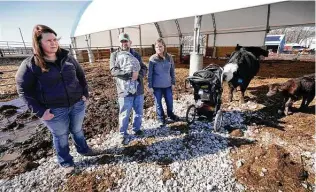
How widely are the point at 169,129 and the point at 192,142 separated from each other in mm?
678

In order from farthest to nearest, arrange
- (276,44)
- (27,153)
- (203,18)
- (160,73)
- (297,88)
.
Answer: (276,44) < (203,18) < (297,88) < (160,73) < (27,153)

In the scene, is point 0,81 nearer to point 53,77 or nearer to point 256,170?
point 53,77

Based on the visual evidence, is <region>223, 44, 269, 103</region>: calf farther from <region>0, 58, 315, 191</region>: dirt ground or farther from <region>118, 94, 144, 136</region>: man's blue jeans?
<region>118, 94, 144, 136</region>: man's blue jeans

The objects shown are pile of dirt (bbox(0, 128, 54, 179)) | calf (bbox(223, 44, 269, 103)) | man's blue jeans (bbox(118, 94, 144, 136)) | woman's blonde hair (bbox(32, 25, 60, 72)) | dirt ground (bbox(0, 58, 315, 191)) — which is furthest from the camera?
calf (bbox(223, 44, 269, 103))

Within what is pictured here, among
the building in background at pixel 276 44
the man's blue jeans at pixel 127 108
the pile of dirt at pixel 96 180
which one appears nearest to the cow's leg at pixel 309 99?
the man's blue jeans at pixel 127 108

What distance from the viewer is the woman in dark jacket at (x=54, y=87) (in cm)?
228

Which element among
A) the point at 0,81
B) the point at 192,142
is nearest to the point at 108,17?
the point at 0,81

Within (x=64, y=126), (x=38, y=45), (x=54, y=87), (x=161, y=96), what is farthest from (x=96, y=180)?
(x=161, y=96)

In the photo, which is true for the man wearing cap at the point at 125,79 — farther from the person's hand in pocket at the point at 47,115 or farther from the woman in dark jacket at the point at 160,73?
the person's hand in pocket at the point at 47,115

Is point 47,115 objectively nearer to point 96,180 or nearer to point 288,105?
point 96,180

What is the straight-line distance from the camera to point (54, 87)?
2.48 metres

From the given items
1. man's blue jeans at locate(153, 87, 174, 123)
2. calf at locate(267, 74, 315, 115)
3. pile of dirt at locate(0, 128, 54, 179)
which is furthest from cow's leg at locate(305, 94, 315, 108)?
pile of dirt at locate(0, 128, 54, 179)

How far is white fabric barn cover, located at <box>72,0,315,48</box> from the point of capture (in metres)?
7.82

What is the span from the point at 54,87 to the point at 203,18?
14211mm
